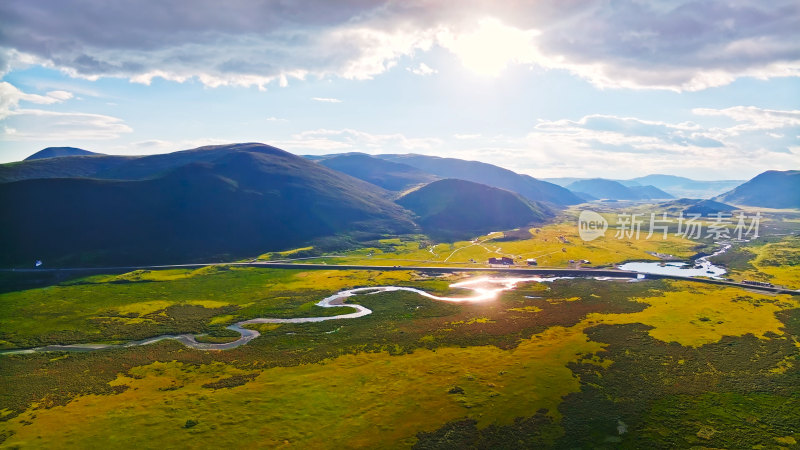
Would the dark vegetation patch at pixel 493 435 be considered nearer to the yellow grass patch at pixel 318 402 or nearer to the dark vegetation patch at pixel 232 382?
the yellow grass patch at pixel 318 402

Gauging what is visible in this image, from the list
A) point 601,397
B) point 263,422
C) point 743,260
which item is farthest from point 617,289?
point 263,422

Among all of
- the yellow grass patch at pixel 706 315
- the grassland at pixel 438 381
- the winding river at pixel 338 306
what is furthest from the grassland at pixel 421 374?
the winding river at pixel 338 306

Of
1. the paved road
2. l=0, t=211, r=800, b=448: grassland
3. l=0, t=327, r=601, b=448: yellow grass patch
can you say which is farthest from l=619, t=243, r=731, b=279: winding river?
l=0, t=327, r=601, b=448: yellow grass patch

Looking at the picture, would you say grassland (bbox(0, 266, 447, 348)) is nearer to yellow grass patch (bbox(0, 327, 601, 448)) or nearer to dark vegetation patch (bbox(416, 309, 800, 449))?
yellow grass patch (bbox(0, 327, 601, 448))

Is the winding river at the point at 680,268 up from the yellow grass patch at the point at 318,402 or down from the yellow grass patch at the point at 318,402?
up

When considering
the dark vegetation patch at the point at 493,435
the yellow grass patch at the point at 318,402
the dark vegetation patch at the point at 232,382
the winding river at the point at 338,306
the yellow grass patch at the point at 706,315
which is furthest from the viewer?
the yellow grass patch at the point at 706,315

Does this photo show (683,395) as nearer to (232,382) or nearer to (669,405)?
(669,405)

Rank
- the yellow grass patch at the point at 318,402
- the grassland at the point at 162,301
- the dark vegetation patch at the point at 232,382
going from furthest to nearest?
the grassland at the point at 162,301, the dark vegetation patch at the point at 232,382, the yellow grass patch at the point at 318,402

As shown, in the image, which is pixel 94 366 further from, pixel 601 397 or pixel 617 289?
pixel 617 289
